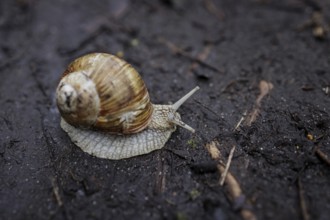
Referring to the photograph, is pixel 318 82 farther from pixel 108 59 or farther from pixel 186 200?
pixel 108 59

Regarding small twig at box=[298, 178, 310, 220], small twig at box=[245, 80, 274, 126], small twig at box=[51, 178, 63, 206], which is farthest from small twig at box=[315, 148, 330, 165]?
small twig at box=[51, 178, 63, 206]

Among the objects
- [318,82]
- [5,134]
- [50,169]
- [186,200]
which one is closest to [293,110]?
[318,82]

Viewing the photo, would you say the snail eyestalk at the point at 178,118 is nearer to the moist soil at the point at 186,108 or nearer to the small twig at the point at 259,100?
the moist soil at the point at 186,108

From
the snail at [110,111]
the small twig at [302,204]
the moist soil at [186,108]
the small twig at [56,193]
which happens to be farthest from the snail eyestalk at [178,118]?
the small twig at [56,193]

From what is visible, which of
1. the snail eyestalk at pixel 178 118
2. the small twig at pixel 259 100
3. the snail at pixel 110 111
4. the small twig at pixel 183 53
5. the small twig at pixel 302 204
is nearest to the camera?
the small twig at pixel 302 204

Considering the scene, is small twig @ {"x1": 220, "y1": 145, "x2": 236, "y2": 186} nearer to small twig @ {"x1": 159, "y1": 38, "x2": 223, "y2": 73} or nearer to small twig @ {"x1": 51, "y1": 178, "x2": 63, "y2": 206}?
small twig @ {"x1": 159, "y1": 38, "x2": 223, "y2": 73}

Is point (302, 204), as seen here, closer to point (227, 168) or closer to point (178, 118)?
point (227, 168)

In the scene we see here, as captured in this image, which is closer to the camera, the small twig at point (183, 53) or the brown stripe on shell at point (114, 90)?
the brown stripe on shell at point (114, 90)
